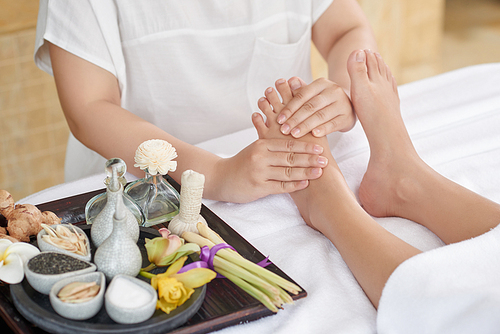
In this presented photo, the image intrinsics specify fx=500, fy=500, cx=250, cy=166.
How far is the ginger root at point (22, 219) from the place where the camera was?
0.67m

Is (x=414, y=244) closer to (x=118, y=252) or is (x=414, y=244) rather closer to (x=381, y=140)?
(x=381, y=140)

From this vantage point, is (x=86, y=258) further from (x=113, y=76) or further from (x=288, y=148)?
(x=113, y=76)

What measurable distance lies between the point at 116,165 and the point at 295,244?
32cm

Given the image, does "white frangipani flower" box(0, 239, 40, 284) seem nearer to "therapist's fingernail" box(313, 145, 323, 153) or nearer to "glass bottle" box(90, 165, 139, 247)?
"glass bottle" box(90, 165, 139, 247)

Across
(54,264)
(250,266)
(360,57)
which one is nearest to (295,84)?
(360,57)

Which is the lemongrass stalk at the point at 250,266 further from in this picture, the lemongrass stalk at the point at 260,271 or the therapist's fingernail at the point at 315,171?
the therapist's fingernail at the point at 315,171

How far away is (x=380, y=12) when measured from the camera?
2707 millimetres

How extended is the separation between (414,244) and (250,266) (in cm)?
31

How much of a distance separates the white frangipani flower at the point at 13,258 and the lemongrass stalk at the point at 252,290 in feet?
0.77

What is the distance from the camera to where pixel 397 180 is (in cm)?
93

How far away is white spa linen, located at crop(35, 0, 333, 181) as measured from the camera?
1.09 meters

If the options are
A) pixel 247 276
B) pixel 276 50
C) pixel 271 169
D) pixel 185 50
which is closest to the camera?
pixel 247 276

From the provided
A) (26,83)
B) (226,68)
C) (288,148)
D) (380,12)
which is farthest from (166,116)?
(380,12)

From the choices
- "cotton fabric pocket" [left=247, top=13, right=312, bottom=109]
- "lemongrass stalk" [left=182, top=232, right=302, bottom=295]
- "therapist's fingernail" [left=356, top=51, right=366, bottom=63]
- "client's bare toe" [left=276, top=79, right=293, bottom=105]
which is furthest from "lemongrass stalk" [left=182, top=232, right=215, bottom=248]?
"cotton fabric pocket" [left=247, top=13, right=312, bottom=109]
